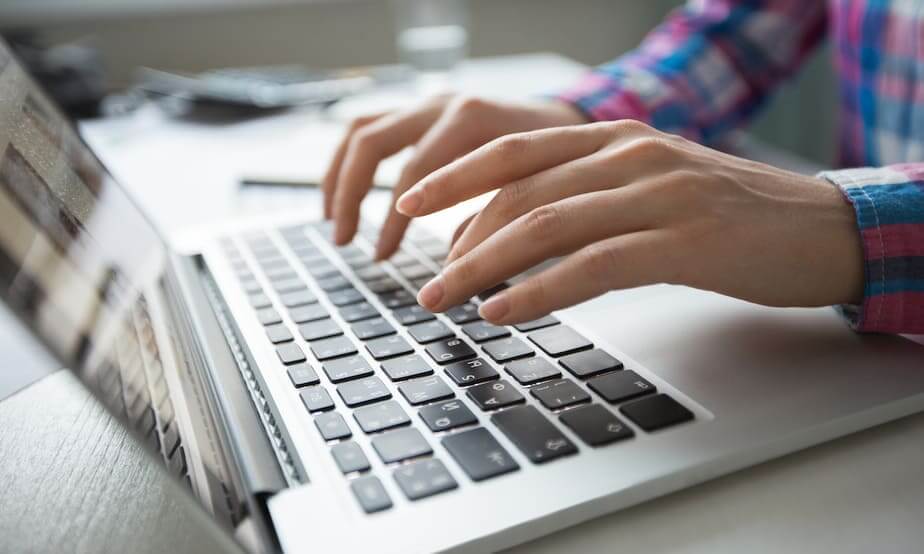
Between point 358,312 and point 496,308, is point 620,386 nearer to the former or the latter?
point 496,308

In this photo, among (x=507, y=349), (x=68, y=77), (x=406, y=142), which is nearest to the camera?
(x=507, y=349)

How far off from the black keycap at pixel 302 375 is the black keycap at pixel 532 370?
91 millimetres

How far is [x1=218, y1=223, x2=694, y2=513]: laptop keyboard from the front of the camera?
11.8 inches

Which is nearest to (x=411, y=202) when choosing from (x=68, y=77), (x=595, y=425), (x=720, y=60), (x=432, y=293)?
(x=432, y=293)

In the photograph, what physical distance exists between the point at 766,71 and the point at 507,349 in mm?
667

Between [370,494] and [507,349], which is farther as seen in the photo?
[507,349]

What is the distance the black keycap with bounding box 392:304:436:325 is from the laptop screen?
138mm

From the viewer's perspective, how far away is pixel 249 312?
46cm

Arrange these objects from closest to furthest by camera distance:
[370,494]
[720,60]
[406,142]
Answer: [370,494] < [406,142] < [720,60]

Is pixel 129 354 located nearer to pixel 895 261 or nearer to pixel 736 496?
pixel 736 496

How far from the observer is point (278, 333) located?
429 millimetres

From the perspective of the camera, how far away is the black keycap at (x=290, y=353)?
39 centimetres

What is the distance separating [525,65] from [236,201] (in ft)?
2.31

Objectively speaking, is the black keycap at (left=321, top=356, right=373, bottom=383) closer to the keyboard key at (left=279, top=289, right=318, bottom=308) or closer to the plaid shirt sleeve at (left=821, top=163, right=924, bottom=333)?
the keyboard key at (left=279, top=289, right=318, bottom=308)
